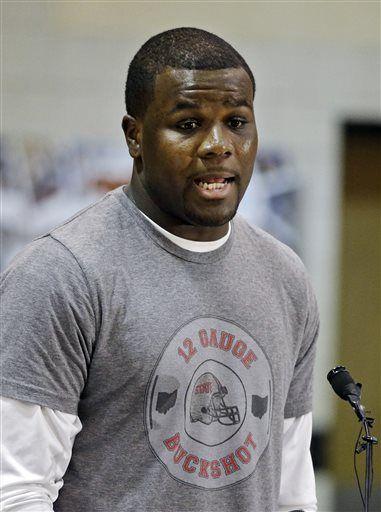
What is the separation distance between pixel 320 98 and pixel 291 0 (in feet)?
1.85

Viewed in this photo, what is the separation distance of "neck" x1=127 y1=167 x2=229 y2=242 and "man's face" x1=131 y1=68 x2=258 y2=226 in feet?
0.13

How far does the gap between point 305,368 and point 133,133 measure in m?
0.61

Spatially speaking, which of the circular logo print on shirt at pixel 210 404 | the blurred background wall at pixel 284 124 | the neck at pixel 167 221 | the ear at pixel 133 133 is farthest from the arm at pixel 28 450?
the blurred background wall at pixel 284 124

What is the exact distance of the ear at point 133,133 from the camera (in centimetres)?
176

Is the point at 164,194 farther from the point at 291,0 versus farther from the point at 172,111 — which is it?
the point at 291,0

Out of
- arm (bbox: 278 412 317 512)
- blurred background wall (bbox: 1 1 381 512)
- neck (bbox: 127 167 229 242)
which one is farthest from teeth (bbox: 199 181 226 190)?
blurred background wall (bbox: 1 1 381 512)

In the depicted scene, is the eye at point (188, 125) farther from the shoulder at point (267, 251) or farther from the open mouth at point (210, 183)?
the shoulder at point (267, 251)

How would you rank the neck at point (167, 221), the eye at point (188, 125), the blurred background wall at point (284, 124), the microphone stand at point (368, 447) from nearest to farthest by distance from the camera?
the microphone stand at point (368, 447), the eye at point (188, 125), the neck at point (167, 221), the blurred background wall at point (284, 124)

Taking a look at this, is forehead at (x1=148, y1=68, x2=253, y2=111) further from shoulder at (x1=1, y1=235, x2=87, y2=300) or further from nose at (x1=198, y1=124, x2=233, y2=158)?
shoulder at (x1=1, y1=235, x2=87, y2=300)

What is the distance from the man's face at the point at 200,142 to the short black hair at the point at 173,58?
2 centimetres

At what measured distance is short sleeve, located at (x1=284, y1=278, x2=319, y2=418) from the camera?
6.45 feet

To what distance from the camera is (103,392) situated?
1.67 meters

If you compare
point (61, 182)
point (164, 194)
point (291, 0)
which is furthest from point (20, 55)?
point (164, 194)

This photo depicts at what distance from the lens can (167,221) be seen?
5.82 feet
